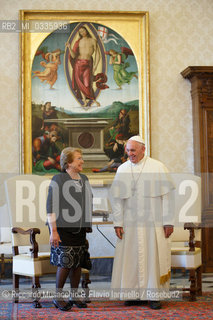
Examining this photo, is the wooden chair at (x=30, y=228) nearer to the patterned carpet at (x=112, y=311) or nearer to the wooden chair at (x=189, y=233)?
the patterned carpet at (x=112, y=311)

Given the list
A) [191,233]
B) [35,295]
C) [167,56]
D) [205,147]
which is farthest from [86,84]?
[35,295]

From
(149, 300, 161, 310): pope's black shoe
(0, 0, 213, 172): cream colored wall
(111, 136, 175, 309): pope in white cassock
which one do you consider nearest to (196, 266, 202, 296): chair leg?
(111, 136, 175, 309): pope in white cassock

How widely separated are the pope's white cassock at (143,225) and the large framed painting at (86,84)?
8.96ft

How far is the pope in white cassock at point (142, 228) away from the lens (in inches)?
223

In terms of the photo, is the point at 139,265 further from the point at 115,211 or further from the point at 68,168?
the point at 68,168

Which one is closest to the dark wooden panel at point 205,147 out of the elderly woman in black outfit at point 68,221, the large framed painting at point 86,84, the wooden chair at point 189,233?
the large framed painting at point 86,84

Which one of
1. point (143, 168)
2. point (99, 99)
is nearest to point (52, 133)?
point (99, 99)

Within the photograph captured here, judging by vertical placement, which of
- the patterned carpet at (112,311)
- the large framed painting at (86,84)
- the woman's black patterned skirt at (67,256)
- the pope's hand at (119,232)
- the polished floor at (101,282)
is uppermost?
the large framed painting at (86,84)

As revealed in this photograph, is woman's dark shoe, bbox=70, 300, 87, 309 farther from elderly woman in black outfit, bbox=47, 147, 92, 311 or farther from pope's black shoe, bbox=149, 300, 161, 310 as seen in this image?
pope's black shoe, bbox=149, 300, 161, 310

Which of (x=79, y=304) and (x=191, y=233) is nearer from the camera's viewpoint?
(x=79, y=304)

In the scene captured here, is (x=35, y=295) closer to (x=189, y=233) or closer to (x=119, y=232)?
(x=119, y=232)

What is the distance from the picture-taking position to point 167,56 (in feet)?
29.2

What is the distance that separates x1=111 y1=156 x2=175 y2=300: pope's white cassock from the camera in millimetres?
5688

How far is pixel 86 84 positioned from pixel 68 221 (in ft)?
12.7
